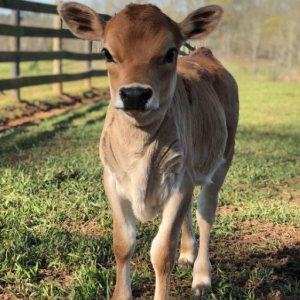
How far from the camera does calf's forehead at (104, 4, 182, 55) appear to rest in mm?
2797

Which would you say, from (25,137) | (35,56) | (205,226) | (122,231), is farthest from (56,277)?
(35,56)

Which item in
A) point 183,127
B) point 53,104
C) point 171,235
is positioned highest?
point 183,127

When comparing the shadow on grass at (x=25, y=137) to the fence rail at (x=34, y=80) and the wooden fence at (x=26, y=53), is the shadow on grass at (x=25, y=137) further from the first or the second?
the wooden fence at (x=26, y=53)

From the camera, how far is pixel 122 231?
3119 mm

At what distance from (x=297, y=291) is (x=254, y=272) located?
0.33 metres

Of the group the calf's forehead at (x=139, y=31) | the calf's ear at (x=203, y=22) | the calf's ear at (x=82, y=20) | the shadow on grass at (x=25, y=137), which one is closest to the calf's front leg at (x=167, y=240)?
the calf's forehead at (x=139, y=31)

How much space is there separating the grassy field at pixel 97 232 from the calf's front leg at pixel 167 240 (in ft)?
1.21

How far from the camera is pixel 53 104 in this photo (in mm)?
12211

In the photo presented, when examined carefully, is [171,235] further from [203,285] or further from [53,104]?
[53,104]

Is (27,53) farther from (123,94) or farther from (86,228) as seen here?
(123,94)

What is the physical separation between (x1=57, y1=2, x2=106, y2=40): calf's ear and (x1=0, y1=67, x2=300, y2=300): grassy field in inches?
59.6

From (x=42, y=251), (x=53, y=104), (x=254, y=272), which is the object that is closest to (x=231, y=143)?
(x=254, y=272)

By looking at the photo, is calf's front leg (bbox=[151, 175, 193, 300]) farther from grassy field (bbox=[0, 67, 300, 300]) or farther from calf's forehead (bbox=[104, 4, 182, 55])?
calf's forehead (bbox=[104, 4, 182, 55])

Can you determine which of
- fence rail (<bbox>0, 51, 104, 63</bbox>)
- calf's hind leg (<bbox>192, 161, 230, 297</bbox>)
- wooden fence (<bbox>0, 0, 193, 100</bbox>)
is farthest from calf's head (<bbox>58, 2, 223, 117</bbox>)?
fence rail (<bbox>0, 51, 104, 63</bbox>)
